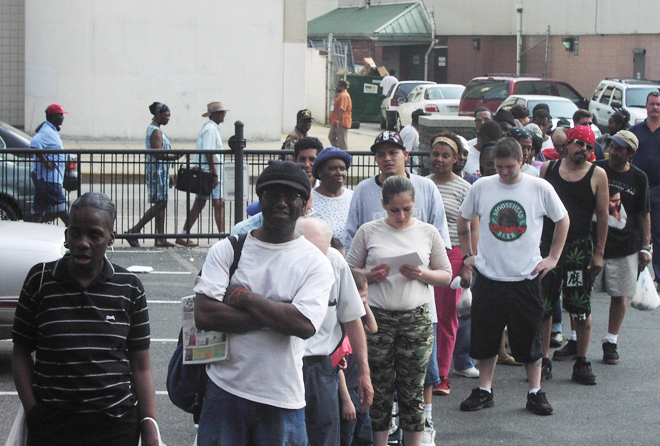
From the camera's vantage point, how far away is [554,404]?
7.13 meters

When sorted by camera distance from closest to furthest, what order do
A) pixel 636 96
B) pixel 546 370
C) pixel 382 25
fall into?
pixel 546 370
pixel 636 96
pixel 382 25

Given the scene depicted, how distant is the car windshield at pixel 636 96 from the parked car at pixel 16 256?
21.9 metres

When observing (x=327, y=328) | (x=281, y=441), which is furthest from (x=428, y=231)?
(x=281, y=441)

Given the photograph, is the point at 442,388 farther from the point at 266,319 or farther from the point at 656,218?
the point at 656,218

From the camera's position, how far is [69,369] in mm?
3756

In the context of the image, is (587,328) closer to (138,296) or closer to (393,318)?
(393,318)

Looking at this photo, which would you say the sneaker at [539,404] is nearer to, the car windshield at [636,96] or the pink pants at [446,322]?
the pink pants at [446,322]

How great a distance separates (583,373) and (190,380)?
419 cm

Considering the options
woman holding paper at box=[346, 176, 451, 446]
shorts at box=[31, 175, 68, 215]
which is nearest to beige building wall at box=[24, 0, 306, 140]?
shorts at box=[31, 175, 68, 215]

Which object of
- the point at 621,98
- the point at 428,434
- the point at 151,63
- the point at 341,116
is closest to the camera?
the point at 428,434

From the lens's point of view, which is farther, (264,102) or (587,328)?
(264,102)

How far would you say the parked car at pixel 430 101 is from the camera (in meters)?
30.8

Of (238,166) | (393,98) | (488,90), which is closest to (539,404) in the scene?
(238,166)

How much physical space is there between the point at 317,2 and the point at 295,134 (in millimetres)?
42915
